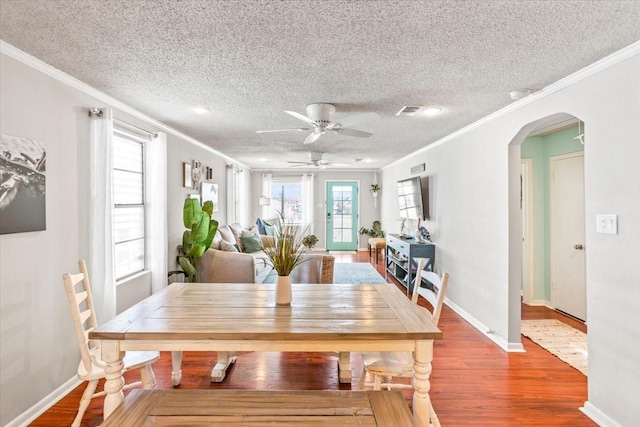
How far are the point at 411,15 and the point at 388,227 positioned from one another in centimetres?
708

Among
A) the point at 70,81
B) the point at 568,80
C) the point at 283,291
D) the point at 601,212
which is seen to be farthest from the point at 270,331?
the point at 568,80

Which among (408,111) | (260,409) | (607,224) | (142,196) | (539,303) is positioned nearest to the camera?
(260,409)

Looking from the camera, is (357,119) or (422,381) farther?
(357,119)

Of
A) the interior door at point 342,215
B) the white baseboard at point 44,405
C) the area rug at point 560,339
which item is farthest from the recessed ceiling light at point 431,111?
the interior door at point 342,215

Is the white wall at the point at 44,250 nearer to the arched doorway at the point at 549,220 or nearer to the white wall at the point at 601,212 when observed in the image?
the white wall at the point at 601,212

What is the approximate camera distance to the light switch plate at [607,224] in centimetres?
209

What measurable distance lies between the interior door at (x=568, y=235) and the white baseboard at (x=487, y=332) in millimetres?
1299

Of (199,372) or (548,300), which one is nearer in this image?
(199,372)

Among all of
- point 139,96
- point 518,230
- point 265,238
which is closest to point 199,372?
point 139,96

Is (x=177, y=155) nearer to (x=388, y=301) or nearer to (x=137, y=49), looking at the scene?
(x=137, y=49)

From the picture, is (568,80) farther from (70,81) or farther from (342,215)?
(342,215)

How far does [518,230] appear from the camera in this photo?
321cm

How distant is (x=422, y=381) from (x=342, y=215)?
316 inches

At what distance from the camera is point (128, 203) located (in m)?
3.49
